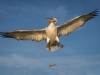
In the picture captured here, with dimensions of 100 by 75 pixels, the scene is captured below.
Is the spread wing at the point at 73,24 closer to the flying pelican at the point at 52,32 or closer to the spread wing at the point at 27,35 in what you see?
the flying pelican at the point at 52,32

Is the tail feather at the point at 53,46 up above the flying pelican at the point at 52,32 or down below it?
below

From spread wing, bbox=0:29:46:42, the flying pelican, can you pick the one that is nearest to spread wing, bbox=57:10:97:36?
the flying pelican

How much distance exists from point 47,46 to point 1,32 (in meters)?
3.11

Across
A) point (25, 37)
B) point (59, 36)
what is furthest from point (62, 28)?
point (25, 37)

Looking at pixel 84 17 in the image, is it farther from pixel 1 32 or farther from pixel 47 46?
pixel 1 32

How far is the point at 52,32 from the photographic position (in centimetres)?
2386

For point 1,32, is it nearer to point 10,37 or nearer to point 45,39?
point 10,37

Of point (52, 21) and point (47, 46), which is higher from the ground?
point (52, 21)

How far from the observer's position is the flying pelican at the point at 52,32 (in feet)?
78.6

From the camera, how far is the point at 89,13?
2395 cm

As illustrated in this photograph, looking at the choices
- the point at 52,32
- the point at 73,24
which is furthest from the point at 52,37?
the point at 73,24

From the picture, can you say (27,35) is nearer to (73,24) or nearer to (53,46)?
(53,46)

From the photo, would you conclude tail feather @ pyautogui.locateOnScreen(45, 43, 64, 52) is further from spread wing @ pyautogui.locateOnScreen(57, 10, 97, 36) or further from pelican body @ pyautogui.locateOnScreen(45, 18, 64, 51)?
spread wing @ pyautogui.locateOnScreen(57, 10, 97, 36)

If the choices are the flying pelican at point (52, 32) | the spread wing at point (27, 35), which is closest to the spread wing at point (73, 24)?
the flying pelican at point (52, 32)
